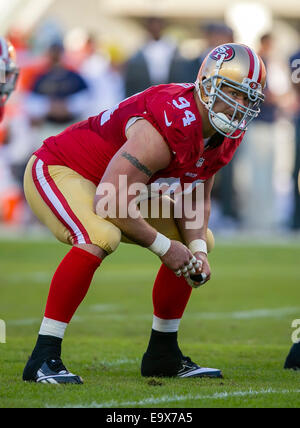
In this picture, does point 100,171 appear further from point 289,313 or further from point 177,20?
point 177,20

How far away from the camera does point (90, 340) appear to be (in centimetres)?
533

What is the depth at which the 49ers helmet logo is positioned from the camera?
4.12 m

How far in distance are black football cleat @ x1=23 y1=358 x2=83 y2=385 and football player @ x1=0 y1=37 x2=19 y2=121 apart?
2340mm

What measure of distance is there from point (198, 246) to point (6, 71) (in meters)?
2.11

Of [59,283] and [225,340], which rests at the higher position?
[59,283]

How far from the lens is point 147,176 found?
3.95m

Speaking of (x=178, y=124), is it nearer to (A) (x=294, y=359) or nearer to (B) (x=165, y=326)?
(B) (x=165, y=326)

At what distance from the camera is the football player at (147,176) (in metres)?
3.94

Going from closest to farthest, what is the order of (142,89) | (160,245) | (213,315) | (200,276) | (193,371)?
(160,245) → (200,276) → (193,371) → (213,315) → (142,89)

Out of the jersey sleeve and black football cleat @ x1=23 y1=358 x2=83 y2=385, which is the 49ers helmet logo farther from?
black football cleat @ x1=23 y1=358 x2=83 y2=385

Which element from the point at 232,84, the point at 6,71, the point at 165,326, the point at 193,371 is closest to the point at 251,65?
the point at 232,84

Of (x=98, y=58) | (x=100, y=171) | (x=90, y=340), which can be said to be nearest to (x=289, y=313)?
(x=90, y=340)

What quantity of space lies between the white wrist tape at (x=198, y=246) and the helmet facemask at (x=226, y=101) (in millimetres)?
568

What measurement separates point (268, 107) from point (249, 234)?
169cm
